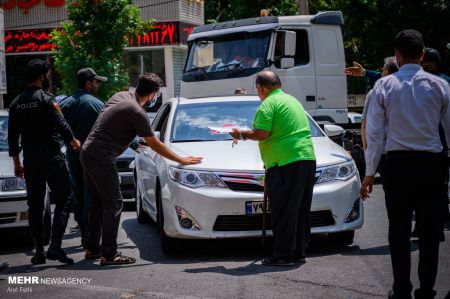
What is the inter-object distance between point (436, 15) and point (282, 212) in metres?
23.2

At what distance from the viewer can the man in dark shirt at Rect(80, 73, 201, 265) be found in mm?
7684

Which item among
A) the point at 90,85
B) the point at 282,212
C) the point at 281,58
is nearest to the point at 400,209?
the point at 282,212

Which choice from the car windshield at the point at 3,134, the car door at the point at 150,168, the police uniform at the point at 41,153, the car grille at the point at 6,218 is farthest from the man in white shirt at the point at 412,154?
the car windshield at the point at 3,134

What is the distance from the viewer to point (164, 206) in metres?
8.30

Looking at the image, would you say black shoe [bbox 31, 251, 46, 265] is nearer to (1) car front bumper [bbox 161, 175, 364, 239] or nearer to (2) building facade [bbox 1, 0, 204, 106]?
(1) car front bumper [bbox 161, 175, 364, 239]

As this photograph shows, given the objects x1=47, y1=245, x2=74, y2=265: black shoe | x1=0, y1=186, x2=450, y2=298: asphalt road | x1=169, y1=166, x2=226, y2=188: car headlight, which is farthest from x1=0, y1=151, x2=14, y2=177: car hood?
x1=169, y1=166, x2=226, y2=188: car headlight

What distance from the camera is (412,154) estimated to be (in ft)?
18.6

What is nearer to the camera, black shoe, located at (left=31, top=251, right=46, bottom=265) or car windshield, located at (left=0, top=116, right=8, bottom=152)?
black shoe, located at (left=31, top=251, right=46, bottom=265)

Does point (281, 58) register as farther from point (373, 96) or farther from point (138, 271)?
point (373, 96)

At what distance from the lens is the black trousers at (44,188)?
7.96 metres

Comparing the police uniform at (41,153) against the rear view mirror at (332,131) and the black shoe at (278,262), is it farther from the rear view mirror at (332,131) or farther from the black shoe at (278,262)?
the rear view mirror at (332,131)

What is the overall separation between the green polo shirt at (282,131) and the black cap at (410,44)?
1893 millimetres

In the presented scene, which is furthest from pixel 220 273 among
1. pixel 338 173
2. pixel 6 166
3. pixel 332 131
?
pixel 6 166

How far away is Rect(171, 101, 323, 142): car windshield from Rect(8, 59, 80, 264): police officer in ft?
5.06
